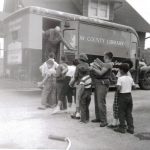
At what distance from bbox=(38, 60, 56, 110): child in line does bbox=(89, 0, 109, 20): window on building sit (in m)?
16.5

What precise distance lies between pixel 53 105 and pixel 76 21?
175 inches

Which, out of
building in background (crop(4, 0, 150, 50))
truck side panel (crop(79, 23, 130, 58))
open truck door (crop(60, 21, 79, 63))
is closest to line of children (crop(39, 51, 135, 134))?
open truck door (crop(60, 21, 79, 63))

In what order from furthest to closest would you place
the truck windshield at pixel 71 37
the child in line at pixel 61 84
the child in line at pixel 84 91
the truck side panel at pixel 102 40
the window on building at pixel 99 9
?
1. the window on building at pixel 99 9
2. the truck side panel at pixel 102 40
3. the truck windshield at pixel 71 37
4. the child in line at pixel 61 84
5. the child in line at pixel 84 91

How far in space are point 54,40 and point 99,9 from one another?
14.9m

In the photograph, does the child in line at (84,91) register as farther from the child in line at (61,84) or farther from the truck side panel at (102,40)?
the truck side panel at (102,40)

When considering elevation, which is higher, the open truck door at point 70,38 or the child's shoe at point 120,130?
the open truck door at point 70,38

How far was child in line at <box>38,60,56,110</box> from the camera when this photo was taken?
9781 mm

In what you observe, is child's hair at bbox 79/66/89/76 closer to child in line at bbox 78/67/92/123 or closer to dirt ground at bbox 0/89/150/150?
child in line at bbox 78/67/92/123

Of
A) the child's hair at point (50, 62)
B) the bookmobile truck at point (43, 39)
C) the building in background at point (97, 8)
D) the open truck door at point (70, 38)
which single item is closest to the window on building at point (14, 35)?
the bookmobile truck at point (43, 39)

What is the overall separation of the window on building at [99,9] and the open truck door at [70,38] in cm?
1281

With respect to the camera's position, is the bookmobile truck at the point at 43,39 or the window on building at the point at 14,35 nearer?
the bookmobile truck at the point at 43,39

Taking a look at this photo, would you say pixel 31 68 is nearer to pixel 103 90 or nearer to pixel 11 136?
pixel 103 90

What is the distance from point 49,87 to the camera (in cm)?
986

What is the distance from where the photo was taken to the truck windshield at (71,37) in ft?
42.1
